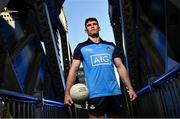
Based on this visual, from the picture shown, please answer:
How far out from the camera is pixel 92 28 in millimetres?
5840

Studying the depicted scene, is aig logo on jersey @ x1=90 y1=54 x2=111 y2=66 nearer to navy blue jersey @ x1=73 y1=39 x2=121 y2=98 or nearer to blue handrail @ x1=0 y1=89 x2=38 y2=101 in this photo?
navy blue jersey @ x1=73 y1=39 x2=121 y2=98

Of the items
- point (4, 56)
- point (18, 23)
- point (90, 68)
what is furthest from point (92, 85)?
point (18, 23)

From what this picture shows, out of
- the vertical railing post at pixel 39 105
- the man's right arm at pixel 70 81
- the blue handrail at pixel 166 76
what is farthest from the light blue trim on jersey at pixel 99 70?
the vertical railing post at pixel 39 105

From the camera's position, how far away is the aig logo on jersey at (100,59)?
5868 millimetres

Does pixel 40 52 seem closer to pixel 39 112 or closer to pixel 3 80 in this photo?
pixel 3 80

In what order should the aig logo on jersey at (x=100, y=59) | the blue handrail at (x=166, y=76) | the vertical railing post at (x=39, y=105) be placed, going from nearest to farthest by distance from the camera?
the blue handrail at (x=166, y=76), the aig logo on jersey at (x=100, y=59), the vertical railing post at (x=39, y=105)

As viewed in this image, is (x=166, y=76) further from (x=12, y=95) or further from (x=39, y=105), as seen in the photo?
(x=39, y=105)

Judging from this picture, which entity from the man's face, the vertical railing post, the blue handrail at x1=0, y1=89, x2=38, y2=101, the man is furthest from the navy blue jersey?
the vertical railing post

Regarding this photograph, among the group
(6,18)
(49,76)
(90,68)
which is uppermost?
(6,18)

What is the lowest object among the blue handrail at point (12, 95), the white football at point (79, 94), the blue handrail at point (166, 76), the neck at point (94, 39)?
the white football at point (79, 94)

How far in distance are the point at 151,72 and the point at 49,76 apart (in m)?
3.77

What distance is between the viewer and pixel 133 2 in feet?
44.3

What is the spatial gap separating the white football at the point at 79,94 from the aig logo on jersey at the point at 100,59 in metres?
0.40

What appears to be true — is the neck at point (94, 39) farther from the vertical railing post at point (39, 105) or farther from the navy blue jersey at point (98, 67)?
the vertical railing post at point (39, 105)
